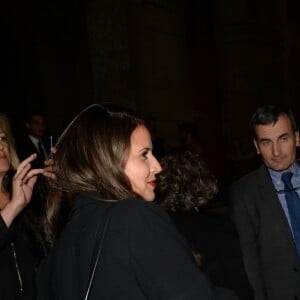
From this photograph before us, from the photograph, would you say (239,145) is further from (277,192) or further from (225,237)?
(225,237)

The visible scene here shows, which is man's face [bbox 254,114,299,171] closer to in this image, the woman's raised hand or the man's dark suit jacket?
the man's dark suit jacket

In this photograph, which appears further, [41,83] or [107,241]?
[41,83]

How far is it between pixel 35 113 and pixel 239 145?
18.1ft

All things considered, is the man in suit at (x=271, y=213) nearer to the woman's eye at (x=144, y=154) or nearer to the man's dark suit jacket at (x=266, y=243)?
the man's dark suit jacket at (x=266, y=243)

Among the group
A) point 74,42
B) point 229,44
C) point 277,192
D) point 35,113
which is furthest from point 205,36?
point 277,192

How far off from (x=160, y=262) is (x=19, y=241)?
1.34 m

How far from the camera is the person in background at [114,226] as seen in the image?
1380 mm

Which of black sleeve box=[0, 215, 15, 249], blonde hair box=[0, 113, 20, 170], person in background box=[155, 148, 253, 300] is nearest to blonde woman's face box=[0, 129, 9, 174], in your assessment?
blonde hair box=[0, 113, 20, 170]

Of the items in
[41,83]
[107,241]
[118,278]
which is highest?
[41,83]

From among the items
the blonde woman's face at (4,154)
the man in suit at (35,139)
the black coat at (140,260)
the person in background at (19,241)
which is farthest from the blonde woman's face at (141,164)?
the man in suit at (35,139)

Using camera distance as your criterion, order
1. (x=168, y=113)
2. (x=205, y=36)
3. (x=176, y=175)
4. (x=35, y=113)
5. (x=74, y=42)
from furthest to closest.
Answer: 1. (x=205, y=36)
2. (x=168, y=113)
3. (x=74, y=42)
4. (x=35, y=113)
5. (x=176, y=175)

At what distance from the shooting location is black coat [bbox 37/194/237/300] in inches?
54.0

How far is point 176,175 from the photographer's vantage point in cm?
278

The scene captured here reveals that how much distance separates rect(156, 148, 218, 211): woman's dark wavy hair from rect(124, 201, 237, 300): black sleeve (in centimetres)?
123
